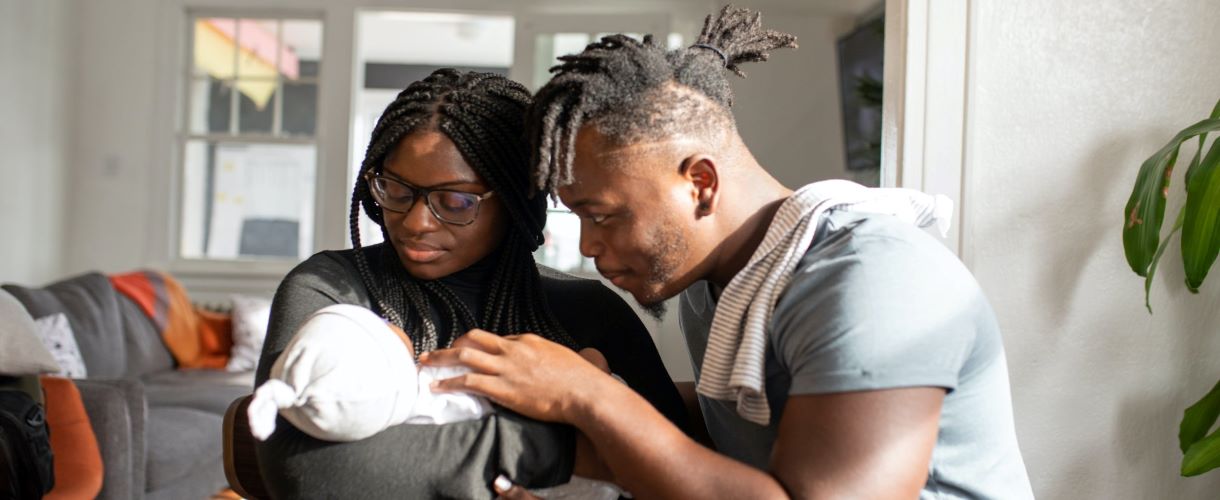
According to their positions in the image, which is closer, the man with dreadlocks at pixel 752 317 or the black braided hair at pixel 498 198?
the man with dreadlocks at pixel 752 317

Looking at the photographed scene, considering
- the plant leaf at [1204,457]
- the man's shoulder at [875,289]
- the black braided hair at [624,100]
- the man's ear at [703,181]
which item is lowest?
the plant leaf at [1204,457]

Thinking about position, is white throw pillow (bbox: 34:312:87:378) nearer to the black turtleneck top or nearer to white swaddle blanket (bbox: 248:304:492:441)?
the black turtleneck top

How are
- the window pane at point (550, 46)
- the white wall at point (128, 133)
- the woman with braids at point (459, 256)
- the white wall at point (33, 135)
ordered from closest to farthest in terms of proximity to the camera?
1. the woman with braids at point (459, 256)
2. the white wall at point (33, 135)
3. the window pane at point (550, 46)
4. the white wall at point (128, 133)

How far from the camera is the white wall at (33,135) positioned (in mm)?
6160

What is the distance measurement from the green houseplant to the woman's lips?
1092 millimetres

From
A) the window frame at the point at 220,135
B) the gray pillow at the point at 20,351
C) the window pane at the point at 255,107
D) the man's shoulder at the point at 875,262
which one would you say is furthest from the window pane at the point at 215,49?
the man's shoulder at the point at 875,262

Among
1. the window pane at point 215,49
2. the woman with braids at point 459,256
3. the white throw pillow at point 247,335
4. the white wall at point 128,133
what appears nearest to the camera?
the woman with braids at point 459,256

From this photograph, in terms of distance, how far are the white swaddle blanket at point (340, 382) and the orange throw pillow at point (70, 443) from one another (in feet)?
6.23

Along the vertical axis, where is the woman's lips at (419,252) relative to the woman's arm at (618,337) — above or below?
above

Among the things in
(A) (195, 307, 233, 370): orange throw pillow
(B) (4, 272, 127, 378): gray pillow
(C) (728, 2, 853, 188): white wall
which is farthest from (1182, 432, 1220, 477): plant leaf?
(A) (195, 307, 233, 370): orange throw pillow

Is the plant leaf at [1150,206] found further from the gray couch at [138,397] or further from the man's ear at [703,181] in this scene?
the gray couch at [138,397]

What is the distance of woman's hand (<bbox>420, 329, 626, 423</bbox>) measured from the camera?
107 centimetres

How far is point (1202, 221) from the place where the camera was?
1.73m

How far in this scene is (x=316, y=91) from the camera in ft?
22.6
